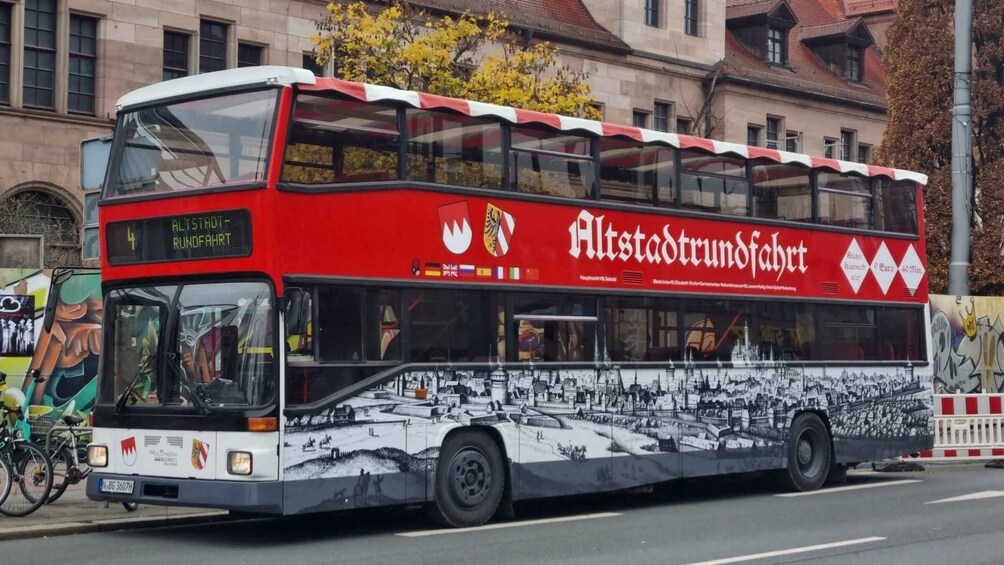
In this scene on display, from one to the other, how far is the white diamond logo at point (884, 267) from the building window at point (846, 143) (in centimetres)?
3415

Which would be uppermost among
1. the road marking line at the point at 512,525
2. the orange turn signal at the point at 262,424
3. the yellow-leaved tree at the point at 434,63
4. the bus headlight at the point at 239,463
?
the yellow-leaved tree at the point at 434,63

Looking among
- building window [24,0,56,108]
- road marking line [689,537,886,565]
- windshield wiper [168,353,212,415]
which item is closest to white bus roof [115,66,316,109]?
windshield wiper [168,353,212,415]

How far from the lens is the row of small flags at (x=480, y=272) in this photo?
14445 millimetres

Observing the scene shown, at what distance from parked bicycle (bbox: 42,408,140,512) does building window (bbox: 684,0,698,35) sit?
118 ft

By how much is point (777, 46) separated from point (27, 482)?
4238 cm

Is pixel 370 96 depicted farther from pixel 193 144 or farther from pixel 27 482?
pixel 27 482

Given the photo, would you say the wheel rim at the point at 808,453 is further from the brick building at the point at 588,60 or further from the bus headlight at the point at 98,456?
the brick building at the point at 588,60

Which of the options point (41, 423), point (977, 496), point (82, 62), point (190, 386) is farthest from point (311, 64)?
point (190, 386)

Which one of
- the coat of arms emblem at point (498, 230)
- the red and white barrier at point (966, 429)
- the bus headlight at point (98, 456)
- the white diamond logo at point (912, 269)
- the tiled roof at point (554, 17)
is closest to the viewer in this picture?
the bus headlight at point (98, 456)

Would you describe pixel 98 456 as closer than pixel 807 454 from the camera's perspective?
Yes

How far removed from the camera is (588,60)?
147 feet

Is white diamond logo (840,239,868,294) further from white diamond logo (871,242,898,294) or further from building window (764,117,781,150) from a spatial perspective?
building window (764,117,781,150)

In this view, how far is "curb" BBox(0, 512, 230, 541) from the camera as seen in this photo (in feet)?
44.2

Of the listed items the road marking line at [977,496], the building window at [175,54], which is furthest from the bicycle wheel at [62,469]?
the building window at [175,54]
